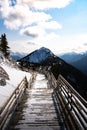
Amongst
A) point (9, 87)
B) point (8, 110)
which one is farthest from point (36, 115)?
point (9, 87)

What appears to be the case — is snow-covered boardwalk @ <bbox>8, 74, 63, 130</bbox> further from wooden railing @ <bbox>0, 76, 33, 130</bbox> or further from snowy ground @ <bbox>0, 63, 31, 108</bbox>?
snowy ground @ <bbox>0, 63, 31, 108</bbox>

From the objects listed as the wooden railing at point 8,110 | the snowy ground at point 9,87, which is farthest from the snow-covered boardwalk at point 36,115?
the snowy ground at point 9,87

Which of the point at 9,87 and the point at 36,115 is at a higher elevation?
the point at 9,87

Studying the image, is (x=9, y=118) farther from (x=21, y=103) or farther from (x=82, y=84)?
(x=82, y=84)

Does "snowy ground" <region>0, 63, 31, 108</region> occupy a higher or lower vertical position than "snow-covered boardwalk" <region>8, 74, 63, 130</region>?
higher

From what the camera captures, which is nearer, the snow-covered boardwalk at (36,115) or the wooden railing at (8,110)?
the wooden railing at (8,110)

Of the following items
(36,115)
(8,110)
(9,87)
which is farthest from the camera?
(9,87)

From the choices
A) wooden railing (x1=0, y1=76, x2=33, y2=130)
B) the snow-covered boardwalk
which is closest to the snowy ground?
wooden railing (x1=0, y1=76, x2=33, y2=130)

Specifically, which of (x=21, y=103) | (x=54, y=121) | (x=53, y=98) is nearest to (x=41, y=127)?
(x=54, y=121)

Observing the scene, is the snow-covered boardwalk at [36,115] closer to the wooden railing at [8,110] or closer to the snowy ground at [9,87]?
the wooden railing at [8,110]

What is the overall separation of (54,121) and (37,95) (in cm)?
553

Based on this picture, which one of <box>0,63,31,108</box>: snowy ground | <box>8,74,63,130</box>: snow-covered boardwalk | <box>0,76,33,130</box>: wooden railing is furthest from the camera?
<box>0,63,31,108</box>: snowy ground

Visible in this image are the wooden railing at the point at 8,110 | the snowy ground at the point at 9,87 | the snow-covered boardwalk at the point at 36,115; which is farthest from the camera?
the snowy ground at the point at 9,87

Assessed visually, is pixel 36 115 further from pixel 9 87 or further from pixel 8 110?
pixel 9 87
